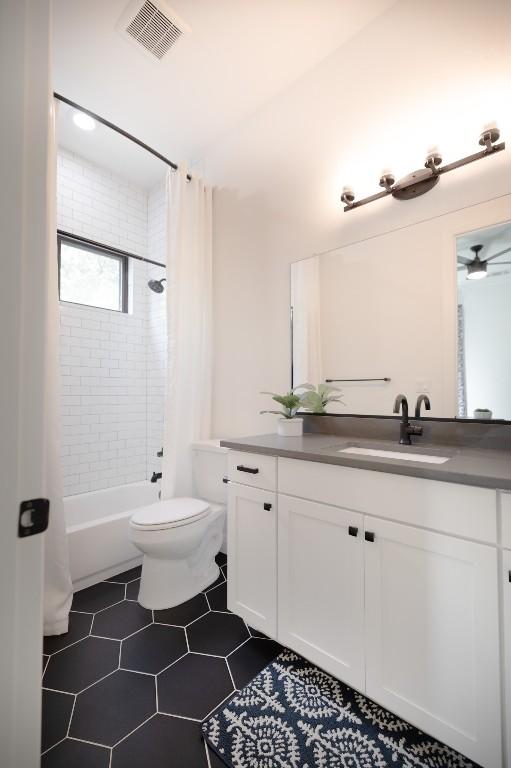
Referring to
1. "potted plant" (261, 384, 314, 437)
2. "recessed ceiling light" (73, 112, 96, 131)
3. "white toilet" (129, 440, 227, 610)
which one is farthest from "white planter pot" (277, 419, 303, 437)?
"recessed ceiling light" (73, 112, 96, 131)

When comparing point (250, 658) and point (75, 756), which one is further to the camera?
point (250, 658)

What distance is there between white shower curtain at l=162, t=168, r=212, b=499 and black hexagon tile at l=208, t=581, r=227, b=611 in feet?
1.89

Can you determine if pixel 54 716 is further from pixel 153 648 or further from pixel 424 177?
pixel 424 177

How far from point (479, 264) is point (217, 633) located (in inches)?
78.6

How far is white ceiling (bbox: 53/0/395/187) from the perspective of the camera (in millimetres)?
1617

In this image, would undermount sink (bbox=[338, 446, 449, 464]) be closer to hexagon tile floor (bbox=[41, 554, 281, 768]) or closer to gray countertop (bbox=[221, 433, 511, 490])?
gray countertop (bbox=[221, 433, 511, 490])

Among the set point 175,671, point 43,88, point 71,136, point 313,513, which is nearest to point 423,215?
point 313,513

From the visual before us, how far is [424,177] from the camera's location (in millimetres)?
1506

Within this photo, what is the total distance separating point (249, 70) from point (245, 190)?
0.61 m

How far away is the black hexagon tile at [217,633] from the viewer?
143 cm

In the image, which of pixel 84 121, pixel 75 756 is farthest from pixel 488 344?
pixel 84 121

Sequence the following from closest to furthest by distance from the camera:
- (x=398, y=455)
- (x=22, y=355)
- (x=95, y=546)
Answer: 1. (x=22, y=355)
2. (x=398, y=455)
3. (x=95, y=546)

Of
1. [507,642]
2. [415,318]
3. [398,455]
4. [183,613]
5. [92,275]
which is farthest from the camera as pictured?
[92,275]

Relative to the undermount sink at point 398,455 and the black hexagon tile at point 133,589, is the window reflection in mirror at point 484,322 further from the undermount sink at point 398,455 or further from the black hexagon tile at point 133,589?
the black hexagon tile at point 133,589
